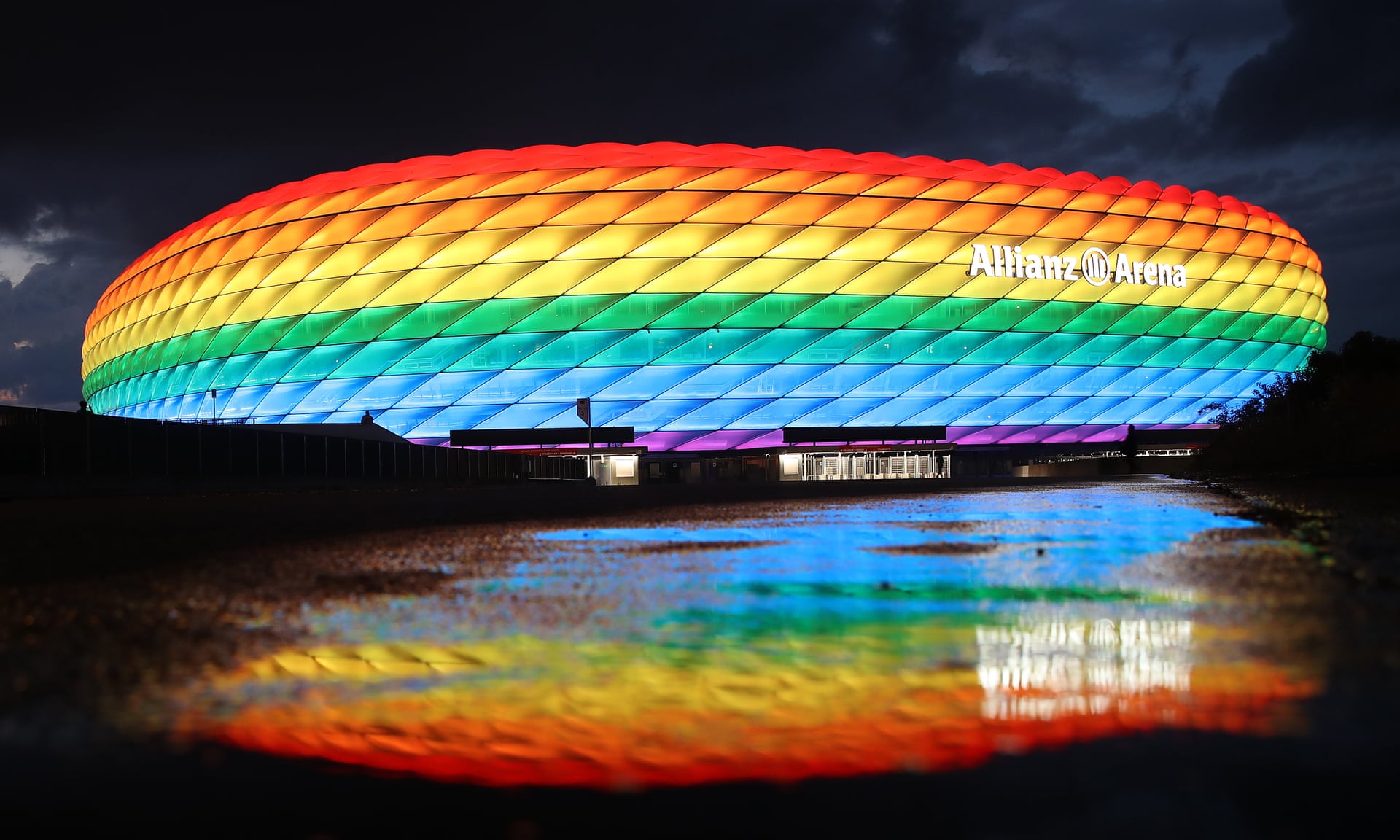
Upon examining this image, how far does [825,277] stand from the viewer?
3888 centimetres

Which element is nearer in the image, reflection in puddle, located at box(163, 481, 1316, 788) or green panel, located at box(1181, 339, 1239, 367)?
reflection in puddle, located at box(163, 481, 1316, 788)

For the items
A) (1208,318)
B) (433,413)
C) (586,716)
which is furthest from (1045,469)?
(586,716)

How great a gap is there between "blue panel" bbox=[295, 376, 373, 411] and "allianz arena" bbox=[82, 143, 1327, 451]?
8 cm

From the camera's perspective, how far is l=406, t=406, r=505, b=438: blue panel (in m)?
39.9

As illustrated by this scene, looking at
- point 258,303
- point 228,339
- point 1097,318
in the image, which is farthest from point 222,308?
point 1097,318

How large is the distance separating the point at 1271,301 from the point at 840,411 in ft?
64.1

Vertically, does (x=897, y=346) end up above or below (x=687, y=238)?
below

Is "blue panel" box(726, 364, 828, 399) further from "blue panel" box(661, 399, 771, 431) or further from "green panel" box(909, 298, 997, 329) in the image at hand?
"green panel" box(909, 298, 997, 329)

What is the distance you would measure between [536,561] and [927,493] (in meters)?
9.68

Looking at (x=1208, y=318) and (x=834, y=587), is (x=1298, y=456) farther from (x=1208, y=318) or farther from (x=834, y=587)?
(x=1208, y=318)

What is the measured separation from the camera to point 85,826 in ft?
4.23

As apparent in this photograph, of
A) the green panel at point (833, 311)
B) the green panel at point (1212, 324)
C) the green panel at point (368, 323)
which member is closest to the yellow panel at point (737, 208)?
the green panel at point (833, 311)

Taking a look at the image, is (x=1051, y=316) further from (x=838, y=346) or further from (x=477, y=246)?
(x=477, y=246)

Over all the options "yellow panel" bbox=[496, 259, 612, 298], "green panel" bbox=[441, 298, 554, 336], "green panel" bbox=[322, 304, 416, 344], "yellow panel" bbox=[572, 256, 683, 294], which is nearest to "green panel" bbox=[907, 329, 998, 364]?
"yellow panel" bbox=[572, 256, 683, 294]
